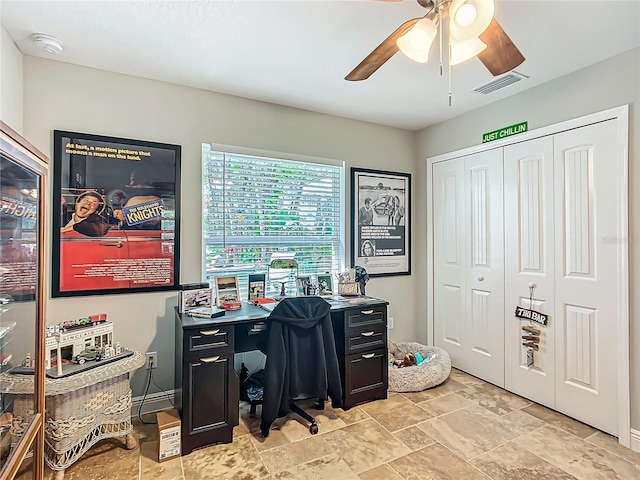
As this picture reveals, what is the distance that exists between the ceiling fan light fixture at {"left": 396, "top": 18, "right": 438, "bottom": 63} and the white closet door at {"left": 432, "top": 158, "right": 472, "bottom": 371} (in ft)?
6.83

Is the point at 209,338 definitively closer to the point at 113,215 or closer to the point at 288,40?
the point at 113,215

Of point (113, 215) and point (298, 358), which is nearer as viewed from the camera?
point (298, 358)

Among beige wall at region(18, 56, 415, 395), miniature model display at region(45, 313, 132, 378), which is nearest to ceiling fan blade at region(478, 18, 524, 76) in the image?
beige wall at region(18, 56, 415, 395)

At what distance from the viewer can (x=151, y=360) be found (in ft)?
8.77

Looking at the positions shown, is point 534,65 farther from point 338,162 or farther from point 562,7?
point 338,162

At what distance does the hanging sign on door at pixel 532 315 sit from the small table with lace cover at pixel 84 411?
2.93 meters

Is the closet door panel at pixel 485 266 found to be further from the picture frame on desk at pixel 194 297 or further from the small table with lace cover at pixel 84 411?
the small table with lace cover at pixel 84 411

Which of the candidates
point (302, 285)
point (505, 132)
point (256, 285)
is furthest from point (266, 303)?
point (505, 132)

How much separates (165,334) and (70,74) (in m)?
1.97

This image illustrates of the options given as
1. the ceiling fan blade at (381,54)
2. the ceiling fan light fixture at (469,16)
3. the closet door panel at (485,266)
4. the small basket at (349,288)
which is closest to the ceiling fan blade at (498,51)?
the ceiling fan light fixture at (469,16)

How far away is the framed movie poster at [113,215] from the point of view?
2398mm

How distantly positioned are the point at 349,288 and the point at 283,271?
63 centimetres

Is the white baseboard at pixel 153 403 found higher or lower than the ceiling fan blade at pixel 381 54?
lower

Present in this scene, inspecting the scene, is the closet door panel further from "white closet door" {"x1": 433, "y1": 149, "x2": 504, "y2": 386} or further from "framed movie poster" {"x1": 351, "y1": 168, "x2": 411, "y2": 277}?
"framed movie poster" {"x1": 351, "y1": 168, "x2": 411, "y2": 277}
